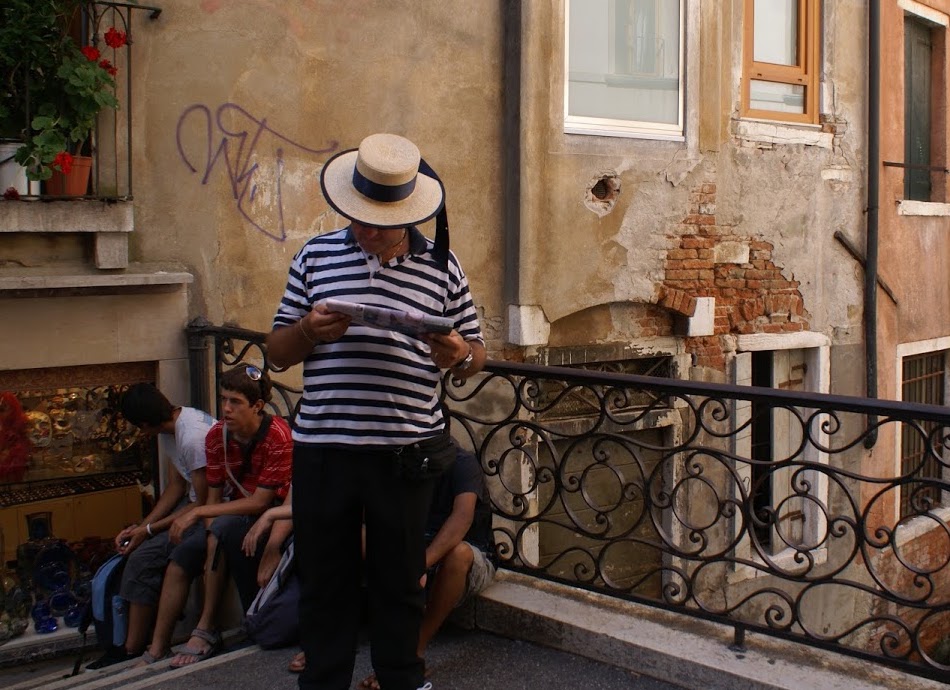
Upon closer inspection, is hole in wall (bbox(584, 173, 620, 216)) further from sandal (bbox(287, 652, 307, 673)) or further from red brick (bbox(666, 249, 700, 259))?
sandal (bbox(287, 652, 307, 673))

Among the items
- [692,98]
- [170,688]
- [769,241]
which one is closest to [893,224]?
[769,241]

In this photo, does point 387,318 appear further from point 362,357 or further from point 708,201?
point 708,201

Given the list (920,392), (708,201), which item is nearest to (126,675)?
(708,201)

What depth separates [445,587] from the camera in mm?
3959

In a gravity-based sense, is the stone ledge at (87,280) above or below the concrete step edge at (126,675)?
above

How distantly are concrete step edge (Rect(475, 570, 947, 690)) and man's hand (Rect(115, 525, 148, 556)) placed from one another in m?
1.80

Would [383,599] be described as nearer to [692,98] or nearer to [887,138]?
[692,98]

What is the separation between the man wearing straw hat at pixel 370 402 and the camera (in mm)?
2967

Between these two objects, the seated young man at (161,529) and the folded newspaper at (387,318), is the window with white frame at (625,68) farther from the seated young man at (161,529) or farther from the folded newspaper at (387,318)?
the folded newspaper at (387,318)

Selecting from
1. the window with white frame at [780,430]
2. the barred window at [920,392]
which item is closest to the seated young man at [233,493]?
the window with white frame at [780,430]

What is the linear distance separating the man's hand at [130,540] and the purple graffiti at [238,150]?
2232mm

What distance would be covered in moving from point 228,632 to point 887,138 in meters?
8.50

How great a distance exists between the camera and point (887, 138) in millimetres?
10688

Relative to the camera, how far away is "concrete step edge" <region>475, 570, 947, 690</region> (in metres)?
3.62
